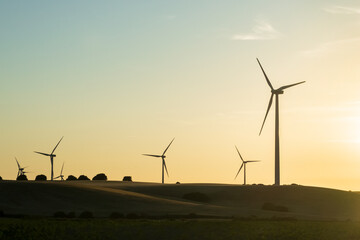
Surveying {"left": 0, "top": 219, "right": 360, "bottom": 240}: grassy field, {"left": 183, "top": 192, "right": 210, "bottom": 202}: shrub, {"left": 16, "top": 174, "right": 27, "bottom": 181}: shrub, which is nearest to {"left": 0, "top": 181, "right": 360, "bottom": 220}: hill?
{"left": 183, "top": 192, "right": 210, "bottom": 202}: shrub

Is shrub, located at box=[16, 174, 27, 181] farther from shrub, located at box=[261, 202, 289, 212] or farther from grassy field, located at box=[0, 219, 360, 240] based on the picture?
grassy field, located at box=[0, 219, 360, 240]

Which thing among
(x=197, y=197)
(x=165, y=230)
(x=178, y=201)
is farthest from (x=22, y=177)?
(x=165, y=230)

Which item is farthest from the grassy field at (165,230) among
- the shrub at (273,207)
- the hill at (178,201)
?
the shrub at (273,207)

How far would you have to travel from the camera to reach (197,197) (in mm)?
133500

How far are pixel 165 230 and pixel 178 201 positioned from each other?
2131 inches

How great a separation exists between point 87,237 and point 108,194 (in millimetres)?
52817

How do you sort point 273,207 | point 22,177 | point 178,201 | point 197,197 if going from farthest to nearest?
point 22,177
point 197,197
point 178,201
point 273,207

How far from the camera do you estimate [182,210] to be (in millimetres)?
99438

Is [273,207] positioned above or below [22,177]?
below

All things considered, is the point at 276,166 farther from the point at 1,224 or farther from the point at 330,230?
the point at 1,224

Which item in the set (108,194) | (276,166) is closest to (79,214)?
(108,194)

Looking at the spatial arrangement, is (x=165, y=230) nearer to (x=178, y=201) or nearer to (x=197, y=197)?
(x=178, y=201)

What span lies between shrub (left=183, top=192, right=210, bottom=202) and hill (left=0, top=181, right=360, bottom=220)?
41.6 inches

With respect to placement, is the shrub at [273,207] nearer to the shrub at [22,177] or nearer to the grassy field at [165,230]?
the grassy field at [165,230]
